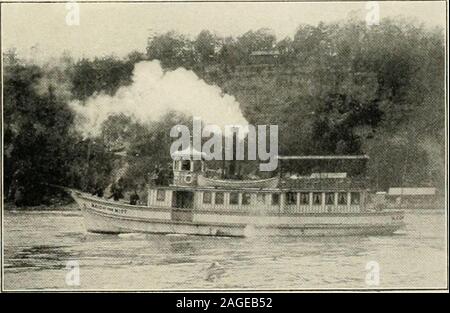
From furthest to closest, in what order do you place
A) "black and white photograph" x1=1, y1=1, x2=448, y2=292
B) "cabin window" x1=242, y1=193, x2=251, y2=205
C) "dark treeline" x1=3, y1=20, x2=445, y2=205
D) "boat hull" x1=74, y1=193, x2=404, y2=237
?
"cabin window" x1=242, y1=193, x2=251, y2=205
"boat hull" x1=74, y1=193, x2=404, y2=237
"dark treeline" x1=3, y1=20, x2=445, y2=205
"black and white photograph" x1=1, y1=1, x2=448, y2=292

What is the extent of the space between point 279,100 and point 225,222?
1.58 meters

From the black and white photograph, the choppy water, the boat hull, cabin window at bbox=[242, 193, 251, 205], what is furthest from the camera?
cabin window at bbox=[242, 193, 251, 205]

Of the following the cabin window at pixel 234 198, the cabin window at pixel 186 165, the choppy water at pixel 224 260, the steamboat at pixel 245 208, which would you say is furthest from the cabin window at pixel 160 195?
the cabin window at pixel 234 198

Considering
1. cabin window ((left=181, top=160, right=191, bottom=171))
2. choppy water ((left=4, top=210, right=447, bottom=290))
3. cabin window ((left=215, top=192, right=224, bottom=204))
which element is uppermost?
cabin window ((left=181, top=160, right=191, bottom=171))

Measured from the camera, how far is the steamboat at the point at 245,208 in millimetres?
9172

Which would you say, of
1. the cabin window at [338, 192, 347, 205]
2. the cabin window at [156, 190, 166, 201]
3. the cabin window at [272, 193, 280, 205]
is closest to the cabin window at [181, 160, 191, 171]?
the cabin window at [156, 190, 166, 201]

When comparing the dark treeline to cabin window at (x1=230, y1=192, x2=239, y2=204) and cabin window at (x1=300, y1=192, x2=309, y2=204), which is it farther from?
cabin window at (x1=230, y1=192, x2=239, y2=204)

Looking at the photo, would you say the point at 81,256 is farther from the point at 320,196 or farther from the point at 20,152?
the point at 320,196

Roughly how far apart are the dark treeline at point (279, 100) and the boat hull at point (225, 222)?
14.5 inches

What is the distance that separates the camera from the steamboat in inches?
361

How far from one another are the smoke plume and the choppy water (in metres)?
1.39

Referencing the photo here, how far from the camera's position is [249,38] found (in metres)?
9.05

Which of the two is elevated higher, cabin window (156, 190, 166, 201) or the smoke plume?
the smoke plume

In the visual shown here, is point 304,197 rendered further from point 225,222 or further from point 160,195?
point 160,195
